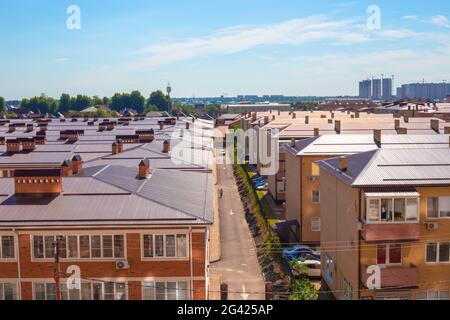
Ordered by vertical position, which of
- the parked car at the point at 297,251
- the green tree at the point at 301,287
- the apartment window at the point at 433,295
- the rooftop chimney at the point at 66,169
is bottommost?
the parked car at the point at 297,251

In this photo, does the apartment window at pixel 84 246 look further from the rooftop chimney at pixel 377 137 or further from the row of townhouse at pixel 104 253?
the rooftop chimney at pixel 377 137

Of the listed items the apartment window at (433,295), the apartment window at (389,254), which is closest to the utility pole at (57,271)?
the apartment window at (389,254)

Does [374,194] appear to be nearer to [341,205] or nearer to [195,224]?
[341,205]

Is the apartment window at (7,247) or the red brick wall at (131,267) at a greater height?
the apartment window at (7,247)

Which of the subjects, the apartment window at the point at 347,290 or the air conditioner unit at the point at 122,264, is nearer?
the air conditioner unit at the point at 122,264

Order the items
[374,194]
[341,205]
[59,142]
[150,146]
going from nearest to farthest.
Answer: [374,194]
[341,205]
[150,146]
[59,142]

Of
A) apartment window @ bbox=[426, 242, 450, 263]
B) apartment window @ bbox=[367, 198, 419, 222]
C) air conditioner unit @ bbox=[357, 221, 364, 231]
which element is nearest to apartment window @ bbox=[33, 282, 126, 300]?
air conditioner unit @ bbox=[357, 221, 364, 231]

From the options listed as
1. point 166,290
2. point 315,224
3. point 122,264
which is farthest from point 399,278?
point 315,224
